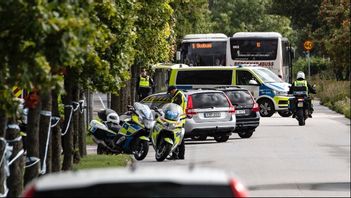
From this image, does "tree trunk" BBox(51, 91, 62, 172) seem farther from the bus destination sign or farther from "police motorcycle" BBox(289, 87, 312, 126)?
the bus destination sign

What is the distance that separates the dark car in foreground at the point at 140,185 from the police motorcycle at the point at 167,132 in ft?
54.9

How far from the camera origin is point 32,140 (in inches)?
601

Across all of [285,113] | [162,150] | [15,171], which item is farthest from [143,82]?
[15,171]

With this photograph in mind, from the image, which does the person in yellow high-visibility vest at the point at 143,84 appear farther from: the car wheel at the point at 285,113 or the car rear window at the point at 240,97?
the car rear window at the point at 240,97

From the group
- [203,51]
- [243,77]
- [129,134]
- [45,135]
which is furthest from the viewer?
[203,51]

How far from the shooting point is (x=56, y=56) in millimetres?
11992

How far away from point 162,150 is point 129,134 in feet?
3.52

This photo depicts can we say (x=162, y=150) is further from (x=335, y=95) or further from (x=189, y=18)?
(x=189, y=18)

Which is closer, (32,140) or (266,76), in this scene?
(32,140)

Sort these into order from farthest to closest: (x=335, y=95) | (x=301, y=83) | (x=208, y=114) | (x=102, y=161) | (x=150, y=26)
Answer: (x=335, y=95) → (x=301, y=83) → (x=150, y=26) → (x=208, y=114) → (x=102, y=161)

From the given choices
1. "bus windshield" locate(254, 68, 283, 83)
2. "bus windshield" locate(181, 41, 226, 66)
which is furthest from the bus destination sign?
"bus windshield" locate(254, 68, 283, 83)

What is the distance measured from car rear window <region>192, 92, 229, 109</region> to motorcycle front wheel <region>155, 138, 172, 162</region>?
5.86 meters

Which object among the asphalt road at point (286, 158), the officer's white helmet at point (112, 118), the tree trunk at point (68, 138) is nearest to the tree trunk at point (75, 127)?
the tree trunk at point (68, 138)

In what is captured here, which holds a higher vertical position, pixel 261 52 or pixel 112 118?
pixel 261 52
